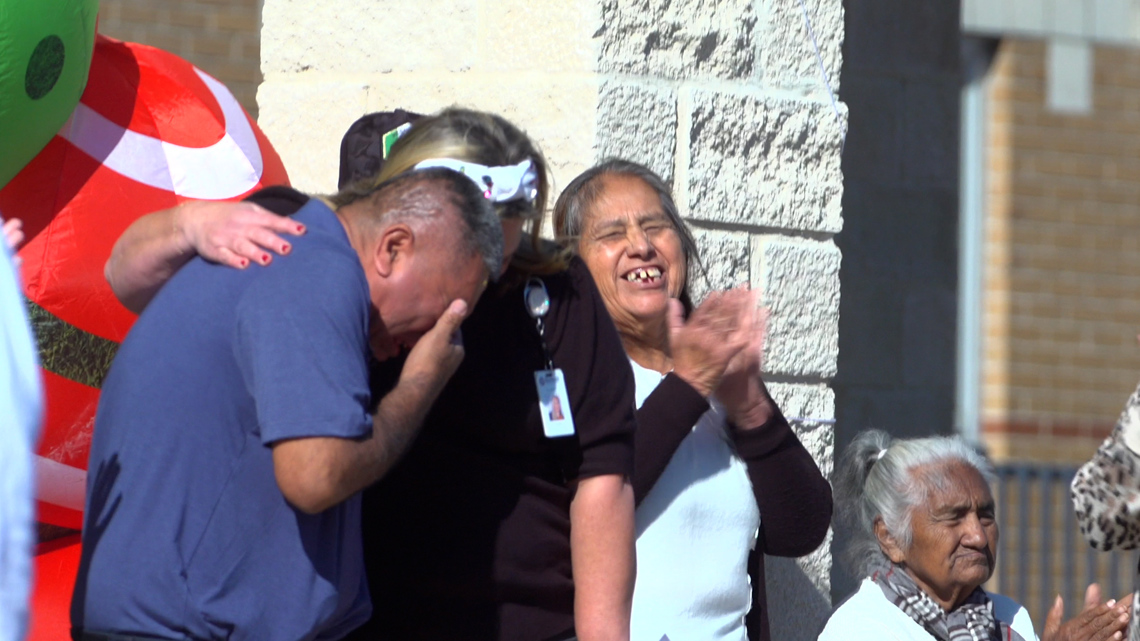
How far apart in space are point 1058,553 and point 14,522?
7587 mm

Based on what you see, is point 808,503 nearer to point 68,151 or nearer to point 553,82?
point 553,82

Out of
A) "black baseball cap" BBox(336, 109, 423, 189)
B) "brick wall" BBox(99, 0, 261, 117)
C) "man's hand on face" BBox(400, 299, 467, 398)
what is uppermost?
"brick wall" BBox(99, 0, 261, 117)

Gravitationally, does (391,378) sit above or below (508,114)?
below

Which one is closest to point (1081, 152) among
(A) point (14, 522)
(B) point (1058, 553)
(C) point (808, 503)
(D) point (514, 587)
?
(B) point (1058, 553)

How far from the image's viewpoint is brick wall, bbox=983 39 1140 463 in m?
9.48

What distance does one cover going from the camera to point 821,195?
3.84m

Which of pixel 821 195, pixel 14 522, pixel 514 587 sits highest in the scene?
pixel 821 195

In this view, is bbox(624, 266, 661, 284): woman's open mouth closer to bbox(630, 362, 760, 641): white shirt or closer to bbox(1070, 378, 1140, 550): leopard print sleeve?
bbox(630, 362, 760, 641): white shirt

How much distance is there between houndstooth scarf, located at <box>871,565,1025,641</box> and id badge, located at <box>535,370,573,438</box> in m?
1.37

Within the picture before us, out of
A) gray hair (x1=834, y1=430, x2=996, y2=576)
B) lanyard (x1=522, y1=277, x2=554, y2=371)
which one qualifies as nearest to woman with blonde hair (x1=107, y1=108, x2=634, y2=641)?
lanyard (x1=522, y1=277, x2=554, y2=371)

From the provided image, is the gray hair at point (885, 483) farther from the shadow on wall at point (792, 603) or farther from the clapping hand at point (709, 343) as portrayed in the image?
the clapping hand at point (709, 343)

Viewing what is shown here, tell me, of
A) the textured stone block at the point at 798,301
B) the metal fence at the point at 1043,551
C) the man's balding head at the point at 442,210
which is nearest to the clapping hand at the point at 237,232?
the man's balding head at the point at 442,210

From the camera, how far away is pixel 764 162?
376cm

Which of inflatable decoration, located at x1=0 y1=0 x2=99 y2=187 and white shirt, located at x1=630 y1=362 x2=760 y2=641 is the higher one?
inflatable decoration, located at x1=0 y1=0 x2=99 y2=187
